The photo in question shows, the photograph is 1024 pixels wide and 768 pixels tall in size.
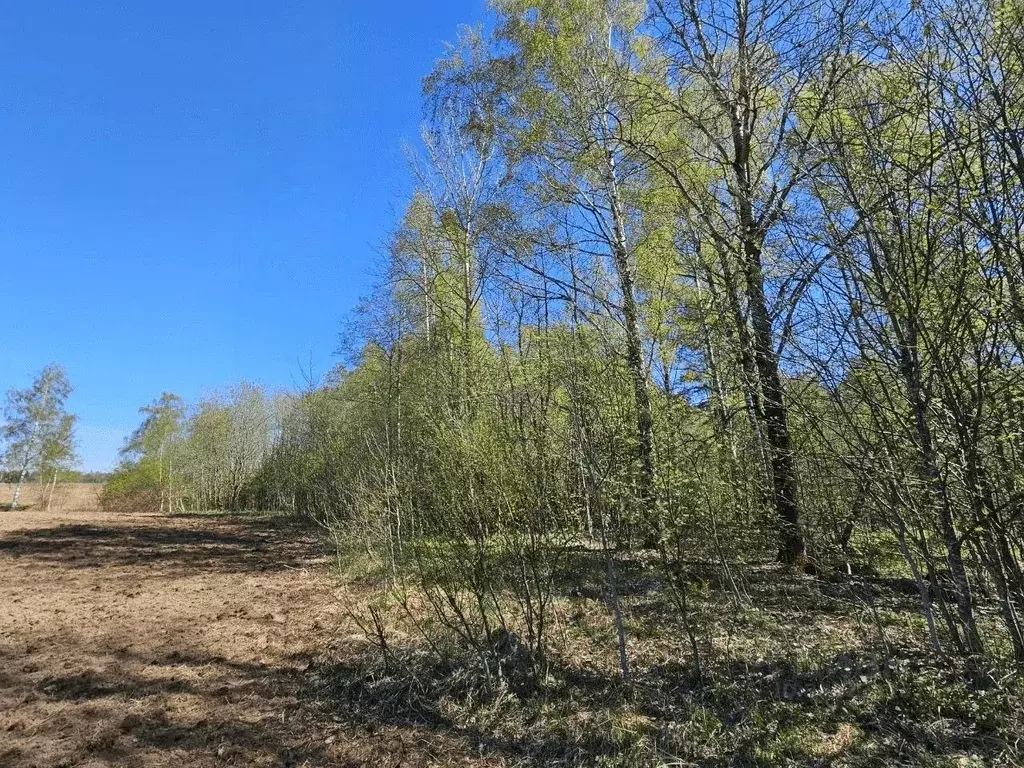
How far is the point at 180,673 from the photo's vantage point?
4535mm

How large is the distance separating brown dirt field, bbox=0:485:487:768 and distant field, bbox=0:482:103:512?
2933cm

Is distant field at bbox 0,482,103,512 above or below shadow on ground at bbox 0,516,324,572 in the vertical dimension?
above

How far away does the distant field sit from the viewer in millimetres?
31855

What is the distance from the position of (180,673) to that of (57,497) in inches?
1559

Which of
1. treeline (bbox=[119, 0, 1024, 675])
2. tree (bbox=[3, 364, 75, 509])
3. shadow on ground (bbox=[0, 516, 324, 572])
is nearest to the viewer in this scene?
treeline (bbox=[119, 0, 1024, 675])

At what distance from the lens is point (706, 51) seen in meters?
5.23

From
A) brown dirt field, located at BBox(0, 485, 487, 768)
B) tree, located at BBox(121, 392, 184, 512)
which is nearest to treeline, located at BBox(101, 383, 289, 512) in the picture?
tree, located at BBox(121, 392, 184, 512)

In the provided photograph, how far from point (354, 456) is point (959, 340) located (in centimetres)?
667

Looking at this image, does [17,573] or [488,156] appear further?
[488,156]

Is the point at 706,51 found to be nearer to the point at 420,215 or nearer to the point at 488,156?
the point at 488,156

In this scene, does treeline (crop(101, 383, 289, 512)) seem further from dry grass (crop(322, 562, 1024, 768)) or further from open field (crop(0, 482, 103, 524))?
dry grass (crop(322, 562, 1024, 768))

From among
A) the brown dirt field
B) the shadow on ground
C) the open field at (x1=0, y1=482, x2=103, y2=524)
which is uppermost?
the open field at (x1=0, y1=482, x2=103, y2=524)

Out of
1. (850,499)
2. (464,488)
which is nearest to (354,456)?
(464,488)

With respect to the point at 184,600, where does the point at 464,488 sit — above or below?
above
